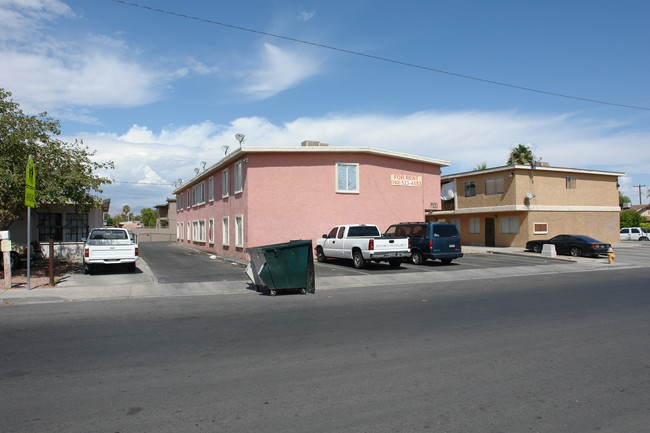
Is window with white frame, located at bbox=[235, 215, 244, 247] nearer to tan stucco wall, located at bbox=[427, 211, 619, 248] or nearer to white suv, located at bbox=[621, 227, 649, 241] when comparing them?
tan stucco wall, located at bbox=[427, 211, 619, 248]

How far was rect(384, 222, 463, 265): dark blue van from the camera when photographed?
20.0 m

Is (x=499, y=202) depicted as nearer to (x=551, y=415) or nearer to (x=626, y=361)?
(x=626, y=361)

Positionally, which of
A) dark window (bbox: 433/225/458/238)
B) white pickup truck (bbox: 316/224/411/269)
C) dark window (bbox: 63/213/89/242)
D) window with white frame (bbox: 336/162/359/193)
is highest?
window with white frame (bbox: 336/162/359/193)

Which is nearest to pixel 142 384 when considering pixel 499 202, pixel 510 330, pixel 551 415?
pixel 551 415

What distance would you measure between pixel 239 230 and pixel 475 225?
844 inches

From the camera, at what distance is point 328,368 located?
5.65 m

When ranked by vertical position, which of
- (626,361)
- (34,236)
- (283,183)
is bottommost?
(626,361)

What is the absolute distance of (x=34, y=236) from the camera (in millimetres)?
22453

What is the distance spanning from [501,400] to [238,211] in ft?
66.6

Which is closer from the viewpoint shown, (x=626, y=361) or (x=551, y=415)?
(x=551, y=415)

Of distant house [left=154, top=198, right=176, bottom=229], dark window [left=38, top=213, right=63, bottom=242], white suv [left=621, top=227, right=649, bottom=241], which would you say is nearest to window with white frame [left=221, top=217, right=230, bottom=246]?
dark window [left=38, top=213, right=63, bottom=242]

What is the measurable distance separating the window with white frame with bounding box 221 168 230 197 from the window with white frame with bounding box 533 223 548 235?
21.4m

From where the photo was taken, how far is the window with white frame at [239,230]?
23.1 metres

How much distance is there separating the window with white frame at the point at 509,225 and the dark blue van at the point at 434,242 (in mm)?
14689
